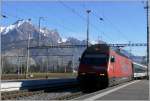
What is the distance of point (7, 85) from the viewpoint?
2866 centimetres

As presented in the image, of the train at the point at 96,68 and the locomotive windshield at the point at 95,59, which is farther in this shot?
the locomotive windshield at the point at 95,59

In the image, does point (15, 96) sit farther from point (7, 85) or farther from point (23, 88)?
point (23, 88)

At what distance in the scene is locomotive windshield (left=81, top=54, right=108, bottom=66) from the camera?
101 feet

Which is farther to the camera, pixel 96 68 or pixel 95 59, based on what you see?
pixel 95 59

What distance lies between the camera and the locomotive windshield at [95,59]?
30766mm

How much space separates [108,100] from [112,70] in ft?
40.7

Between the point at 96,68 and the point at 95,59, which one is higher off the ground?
the point at 95,59

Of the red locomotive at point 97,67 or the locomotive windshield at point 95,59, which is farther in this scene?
the locomotive windshield at point 95,59

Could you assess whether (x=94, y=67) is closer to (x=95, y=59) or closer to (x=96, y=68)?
(x=96, y=68)

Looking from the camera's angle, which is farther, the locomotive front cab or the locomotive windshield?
the locomotive windshield

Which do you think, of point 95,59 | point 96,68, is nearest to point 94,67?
→ point 96,68

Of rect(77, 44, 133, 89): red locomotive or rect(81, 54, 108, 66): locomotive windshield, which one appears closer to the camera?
rect(77, 44, 133, 89): red locomotive

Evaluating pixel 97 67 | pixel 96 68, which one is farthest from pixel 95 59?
pixel 96 68

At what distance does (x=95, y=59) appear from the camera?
102 ft
